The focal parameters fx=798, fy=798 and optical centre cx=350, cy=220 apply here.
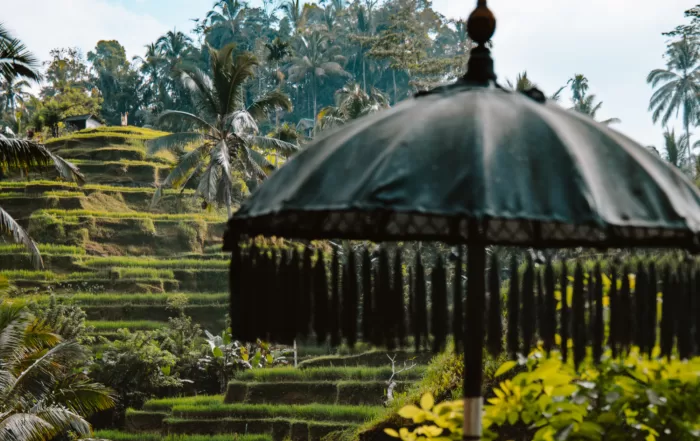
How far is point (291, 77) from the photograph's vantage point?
1699 inches

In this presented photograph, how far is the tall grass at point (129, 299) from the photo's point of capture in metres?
18.0

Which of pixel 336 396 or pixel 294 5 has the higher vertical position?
pixel 294 5

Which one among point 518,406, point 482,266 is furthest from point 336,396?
point 482,266

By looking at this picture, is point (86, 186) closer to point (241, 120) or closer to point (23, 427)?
point (241, 120)

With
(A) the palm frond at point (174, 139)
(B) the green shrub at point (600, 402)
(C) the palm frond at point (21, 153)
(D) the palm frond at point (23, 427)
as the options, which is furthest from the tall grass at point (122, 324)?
(B) the green shrub at point (600, 402)

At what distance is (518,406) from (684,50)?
109ft

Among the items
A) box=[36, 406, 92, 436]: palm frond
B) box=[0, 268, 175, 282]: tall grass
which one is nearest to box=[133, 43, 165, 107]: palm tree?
box=[0, 268, 175, 282]: tall grass

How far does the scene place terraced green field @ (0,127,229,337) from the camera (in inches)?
723

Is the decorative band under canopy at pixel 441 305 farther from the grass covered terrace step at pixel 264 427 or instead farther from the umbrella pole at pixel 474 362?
the grass covered terrace step at pixel 264 427

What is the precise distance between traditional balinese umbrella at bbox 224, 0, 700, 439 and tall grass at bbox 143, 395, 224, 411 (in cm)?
1208

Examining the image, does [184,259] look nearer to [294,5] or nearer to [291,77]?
[291,77]

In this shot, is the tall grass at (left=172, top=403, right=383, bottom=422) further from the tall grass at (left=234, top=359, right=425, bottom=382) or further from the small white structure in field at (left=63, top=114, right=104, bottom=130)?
the small white structure in field at (left=63, top=114, right=104, bottom=130)

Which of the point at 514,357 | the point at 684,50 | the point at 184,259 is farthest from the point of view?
the point at 684,50

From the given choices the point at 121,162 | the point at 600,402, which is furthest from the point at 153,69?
the point at 600,402
